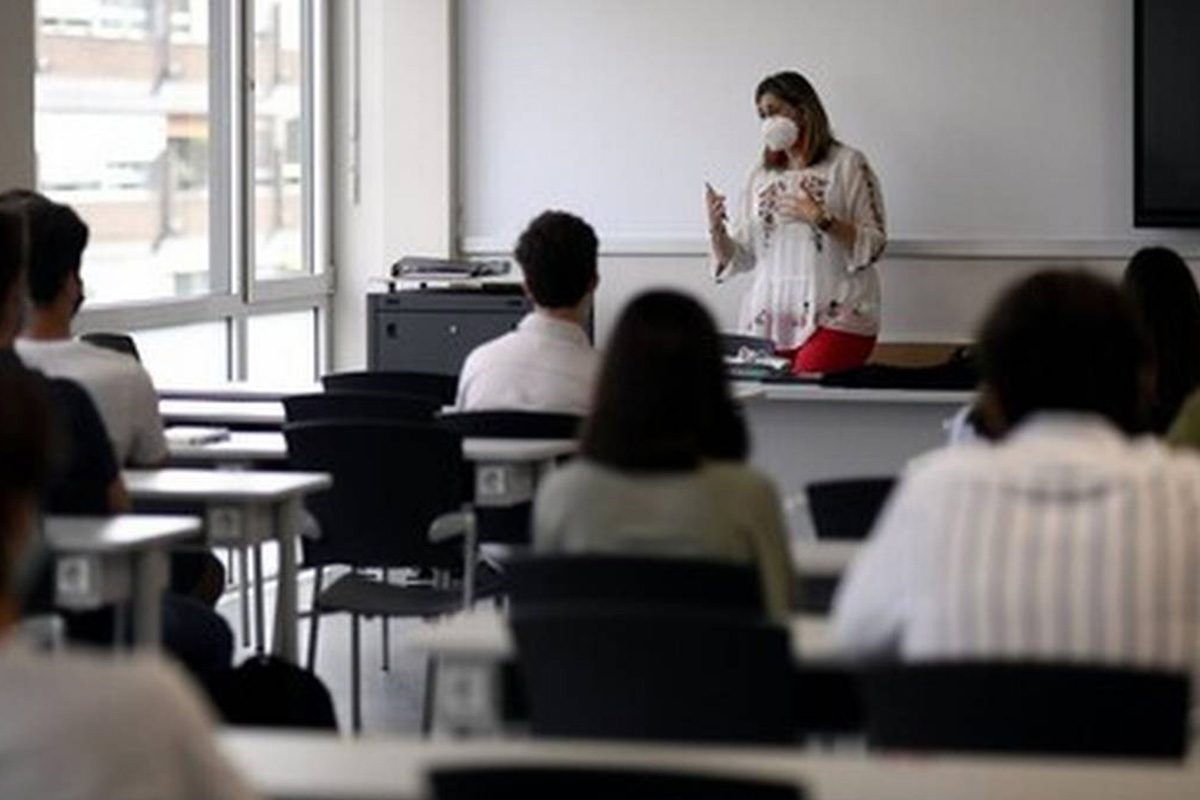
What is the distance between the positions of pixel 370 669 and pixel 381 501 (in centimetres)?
195

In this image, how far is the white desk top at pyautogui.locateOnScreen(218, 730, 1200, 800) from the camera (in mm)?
2734

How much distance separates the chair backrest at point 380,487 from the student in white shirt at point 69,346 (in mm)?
543

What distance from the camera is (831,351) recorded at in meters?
9.82

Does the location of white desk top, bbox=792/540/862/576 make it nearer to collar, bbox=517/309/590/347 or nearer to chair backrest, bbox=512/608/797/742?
chair backrest, bbox=512/608/797/742

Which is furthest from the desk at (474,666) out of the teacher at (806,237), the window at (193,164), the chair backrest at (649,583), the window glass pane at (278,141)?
the window glass pane at (278,141)

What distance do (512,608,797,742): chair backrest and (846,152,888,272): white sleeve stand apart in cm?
654

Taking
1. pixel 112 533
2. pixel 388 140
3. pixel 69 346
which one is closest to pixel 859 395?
pixel 388 140

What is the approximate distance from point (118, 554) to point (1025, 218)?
646 centimetres

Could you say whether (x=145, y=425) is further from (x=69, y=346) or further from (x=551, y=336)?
(x=551, y=336)

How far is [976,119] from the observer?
10391 mm

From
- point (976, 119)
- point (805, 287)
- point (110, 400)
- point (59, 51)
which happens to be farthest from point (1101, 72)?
point (110, 400)

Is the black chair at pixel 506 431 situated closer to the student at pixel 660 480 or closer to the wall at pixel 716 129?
the student at pixel 660 480

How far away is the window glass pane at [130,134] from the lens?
8766 millimetres

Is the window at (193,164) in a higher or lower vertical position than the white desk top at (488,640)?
higher
